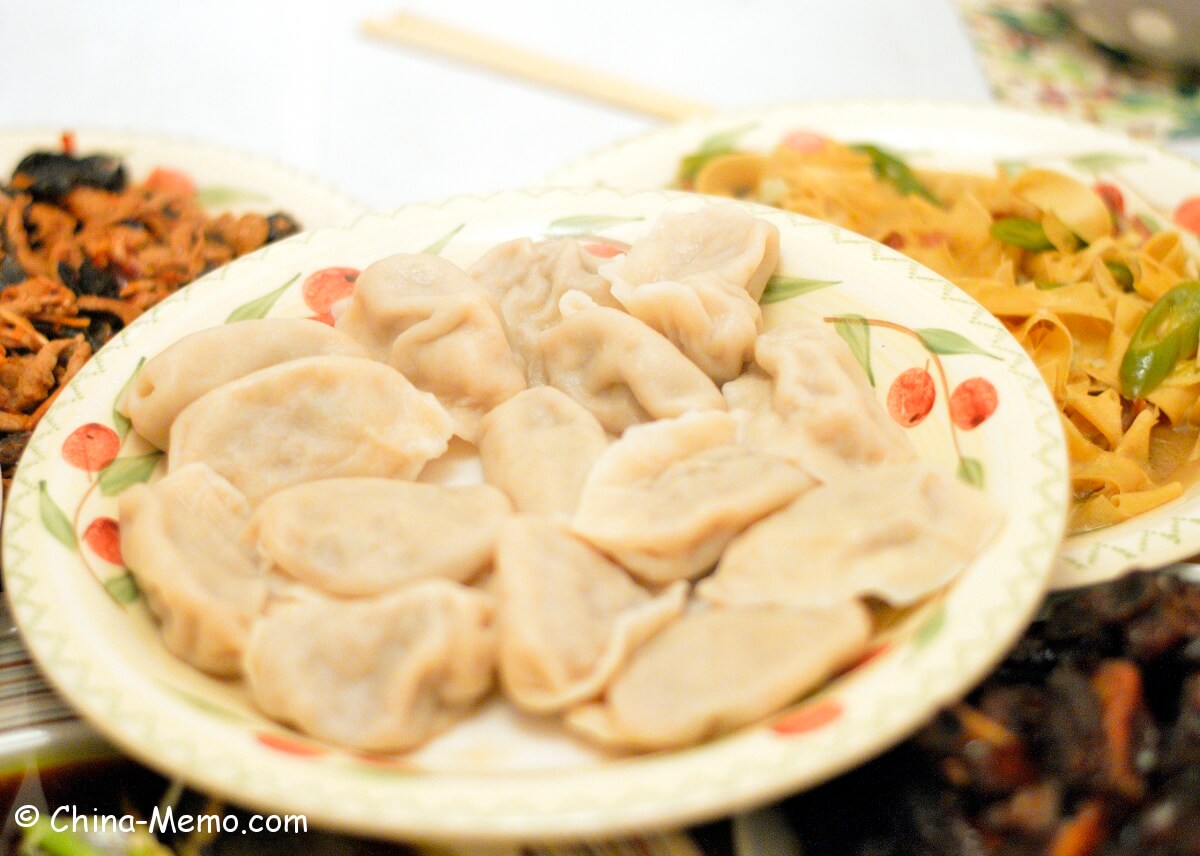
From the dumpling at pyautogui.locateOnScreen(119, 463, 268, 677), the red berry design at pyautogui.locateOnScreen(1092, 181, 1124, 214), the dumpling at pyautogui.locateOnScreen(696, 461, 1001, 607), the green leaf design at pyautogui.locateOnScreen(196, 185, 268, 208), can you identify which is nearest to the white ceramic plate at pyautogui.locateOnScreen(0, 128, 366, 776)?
the green leaf design at pyautogui.locateOnScreen(196, 185, 268, 208)

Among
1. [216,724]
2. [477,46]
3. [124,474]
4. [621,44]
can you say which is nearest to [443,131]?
[477,46]

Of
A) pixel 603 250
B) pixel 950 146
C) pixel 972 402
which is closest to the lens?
pixel 972 402

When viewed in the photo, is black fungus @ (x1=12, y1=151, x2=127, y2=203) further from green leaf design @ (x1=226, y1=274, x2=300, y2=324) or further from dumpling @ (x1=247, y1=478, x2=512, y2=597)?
dumpling @ (x1=247, y1=478, x2=512, y2=597)

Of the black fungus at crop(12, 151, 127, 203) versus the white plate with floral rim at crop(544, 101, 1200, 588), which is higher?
the black fungus at crop(12, 151, 127, 203)

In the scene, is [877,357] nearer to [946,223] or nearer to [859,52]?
[946,223]

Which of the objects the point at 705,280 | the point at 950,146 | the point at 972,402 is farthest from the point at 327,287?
the point at 950,146

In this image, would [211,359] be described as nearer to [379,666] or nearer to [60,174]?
[379,666]
